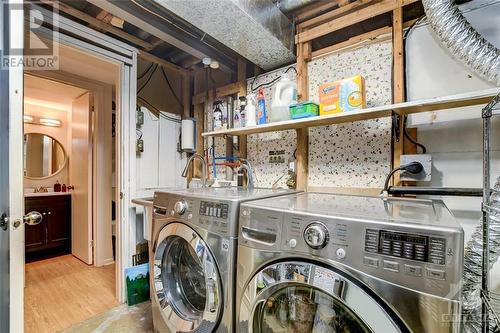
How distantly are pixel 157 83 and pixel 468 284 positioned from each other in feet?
9.53

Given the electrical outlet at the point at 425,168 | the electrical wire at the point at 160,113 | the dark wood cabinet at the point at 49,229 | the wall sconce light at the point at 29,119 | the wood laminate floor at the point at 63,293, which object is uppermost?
the wall sconce light at the point at 29,119

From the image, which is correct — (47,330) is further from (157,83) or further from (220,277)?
(157,83)

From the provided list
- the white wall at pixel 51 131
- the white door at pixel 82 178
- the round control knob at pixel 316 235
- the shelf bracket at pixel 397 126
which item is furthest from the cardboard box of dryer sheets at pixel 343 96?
the white wall at pixel 51 131

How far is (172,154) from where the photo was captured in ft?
8.75

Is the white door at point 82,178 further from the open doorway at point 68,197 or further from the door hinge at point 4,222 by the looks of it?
the door hinge at point 4,222

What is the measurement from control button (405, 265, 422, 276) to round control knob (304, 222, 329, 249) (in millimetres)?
233

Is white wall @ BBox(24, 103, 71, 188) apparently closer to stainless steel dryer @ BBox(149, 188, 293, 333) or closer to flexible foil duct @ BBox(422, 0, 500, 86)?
stainless steel dryer @ BBox(149, 188, 293, 333)

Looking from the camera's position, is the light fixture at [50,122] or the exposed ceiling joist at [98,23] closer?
the exposed ceiling joist at [98,23]

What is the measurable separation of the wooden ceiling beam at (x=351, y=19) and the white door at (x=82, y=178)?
263cm

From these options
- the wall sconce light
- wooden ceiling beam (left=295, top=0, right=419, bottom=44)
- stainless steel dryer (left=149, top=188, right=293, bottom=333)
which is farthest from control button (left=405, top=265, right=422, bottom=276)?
the wall sconce light

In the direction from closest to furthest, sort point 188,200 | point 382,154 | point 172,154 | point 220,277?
point 220,277 → point 188,200 → point 382,154 → point 172,154

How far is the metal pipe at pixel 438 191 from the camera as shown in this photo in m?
1.15

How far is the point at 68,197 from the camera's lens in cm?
340

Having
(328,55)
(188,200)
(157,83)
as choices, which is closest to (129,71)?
(157,83)
